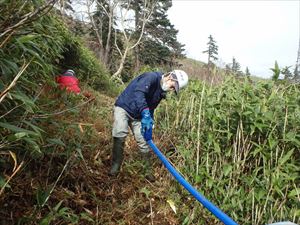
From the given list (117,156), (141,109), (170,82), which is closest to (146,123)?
(141,109)

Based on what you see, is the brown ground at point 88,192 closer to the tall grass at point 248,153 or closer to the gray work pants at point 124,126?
the gray work pants at point 124,126

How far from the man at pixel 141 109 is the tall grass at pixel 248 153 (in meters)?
0.50

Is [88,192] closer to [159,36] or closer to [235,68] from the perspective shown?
[235,68]

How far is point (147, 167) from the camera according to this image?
13.8 feet

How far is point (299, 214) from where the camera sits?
2900mm

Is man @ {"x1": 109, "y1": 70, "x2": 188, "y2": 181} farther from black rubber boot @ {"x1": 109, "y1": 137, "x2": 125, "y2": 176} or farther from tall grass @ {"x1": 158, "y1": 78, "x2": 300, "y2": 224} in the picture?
tall grass @ {"x1": 158, "y1": 78, "x2": 300, "y2": 224}

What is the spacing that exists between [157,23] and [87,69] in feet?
75.1

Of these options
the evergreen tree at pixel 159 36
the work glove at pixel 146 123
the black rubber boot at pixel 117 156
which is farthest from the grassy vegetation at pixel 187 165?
the evergreen tree at pixel 159 36

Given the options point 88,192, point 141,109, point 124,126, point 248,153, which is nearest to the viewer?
point 88,192

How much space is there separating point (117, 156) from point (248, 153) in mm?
1500

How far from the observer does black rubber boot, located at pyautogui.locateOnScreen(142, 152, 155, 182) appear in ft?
13.5

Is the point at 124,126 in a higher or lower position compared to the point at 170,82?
lower

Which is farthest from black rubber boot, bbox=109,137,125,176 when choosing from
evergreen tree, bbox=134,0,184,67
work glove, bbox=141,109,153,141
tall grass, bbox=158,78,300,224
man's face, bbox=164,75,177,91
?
evergreen tree, bbox=134,0,184,67

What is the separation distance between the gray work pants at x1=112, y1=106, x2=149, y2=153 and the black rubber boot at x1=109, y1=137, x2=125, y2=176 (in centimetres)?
7
